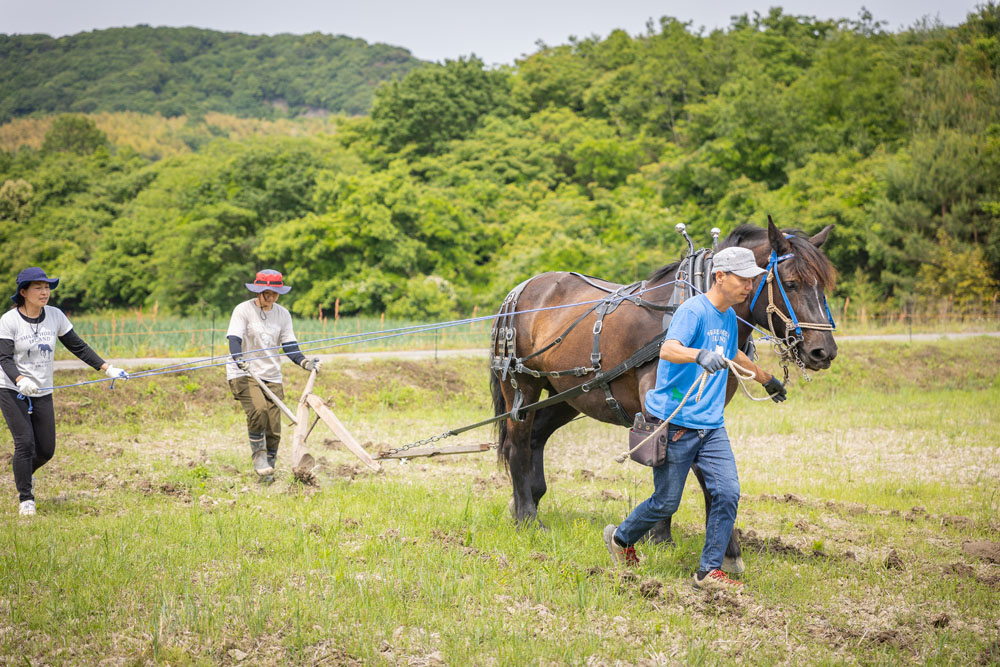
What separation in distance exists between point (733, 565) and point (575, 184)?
3949 cm

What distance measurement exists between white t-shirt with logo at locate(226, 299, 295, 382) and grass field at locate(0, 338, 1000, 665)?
1165 millimetres

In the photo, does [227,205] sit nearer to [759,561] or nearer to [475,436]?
[475,436]

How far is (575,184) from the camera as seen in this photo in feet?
143

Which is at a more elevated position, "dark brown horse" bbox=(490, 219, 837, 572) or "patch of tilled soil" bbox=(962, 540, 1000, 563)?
"dark brown horse" bbox=(490, 219, 837, 572)

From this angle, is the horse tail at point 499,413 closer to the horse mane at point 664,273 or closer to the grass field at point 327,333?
the horse mane at point 664,273

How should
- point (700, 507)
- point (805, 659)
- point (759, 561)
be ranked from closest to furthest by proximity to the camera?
point (805, 659) < point (759, 561) < point (700, 507)

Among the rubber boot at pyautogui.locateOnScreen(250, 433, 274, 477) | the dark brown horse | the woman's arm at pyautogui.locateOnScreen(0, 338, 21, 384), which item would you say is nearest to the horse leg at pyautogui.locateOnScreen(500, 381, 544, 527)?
the dark brown horse

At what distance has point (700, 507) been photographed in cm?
768

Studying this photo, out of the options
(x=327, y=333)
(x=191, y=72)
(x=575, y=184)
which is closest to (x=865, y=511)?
(x=327, y=333)

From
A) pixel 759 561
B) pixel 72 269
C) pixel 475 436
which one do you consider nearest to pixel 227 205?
Answer: pixel 72 269

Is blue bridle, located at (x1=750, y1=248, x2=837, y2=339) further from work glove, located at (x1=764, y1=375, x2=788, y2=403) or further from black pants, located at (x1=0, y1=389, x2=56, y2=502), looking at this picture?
black pants, located at (x1=0, y1=389, x2=56, y2=502)

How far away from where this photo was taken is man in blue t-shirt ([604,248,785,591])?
4.70 metres

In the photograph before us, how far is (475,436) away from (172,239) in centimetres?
3263

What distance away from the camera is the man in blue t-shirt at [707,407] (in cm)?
470
